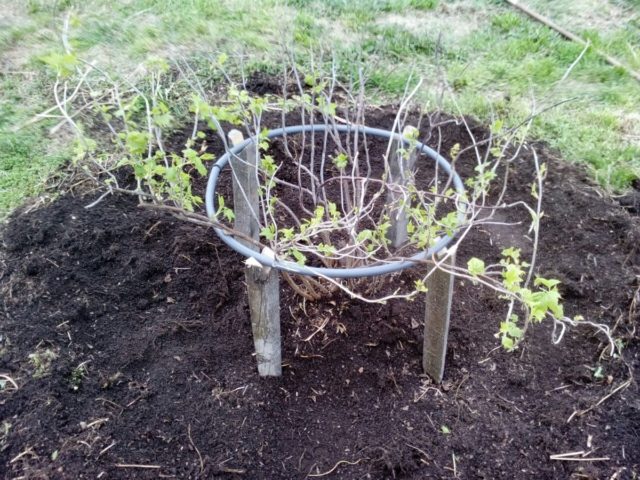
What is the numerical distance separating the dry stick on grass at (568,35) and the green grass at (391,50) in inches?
2.4

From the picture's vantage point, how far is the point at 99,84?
382cm

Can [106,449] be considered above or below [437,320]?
below

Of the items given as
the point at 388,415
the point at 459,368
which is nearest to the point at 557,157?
the point at 459,368

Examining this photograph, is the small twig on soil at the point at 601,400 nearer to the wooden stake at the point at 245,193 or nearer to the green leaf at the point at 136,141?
the wooden stake at the point at 245,193

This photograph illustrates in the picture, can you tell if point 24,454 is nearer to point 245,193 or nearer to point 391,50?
point 245,193

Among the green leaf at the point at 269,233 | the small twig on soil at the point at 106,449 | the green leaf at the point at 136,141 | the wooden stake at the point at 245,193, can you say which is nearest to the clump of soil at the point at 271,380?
the small twig on soil at the point at 106,449

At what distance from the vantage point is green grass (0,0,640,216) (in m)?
3.53

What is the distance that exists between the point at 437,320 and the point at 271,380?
0.73m

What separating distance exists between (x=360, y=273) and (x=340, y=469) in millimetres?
764

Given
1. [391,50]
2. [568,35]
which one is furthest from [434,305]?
[568,35]

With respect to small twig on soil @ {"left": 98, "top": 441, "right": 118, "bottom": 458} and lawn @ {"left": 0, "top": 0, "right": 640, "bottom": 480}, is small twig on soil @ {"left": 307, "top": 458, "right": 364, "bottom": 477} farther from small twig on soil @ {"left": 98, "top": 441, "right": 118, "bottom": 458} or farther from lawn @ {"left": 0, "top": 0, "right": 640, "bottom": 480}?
small twig on soil @ {"left": 98, "top": 441, "right": 118, "bottom": 458}

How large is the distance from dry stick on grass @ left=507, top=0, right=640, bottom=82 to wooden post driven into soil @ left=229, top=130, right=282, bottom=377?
10.8ft

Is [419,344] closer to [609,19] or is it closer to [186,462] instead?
[186,462]

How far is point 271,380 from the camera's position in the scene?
2.30 metres
